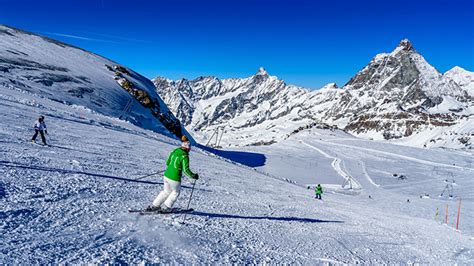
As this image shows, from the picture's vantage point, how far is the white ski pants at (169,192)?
9.72 meters

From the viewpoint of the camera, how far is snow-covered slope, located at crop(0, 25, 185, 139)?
158 ft

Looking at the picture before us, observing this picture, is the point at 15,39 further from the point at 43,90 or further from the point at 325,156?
the point at 325,156

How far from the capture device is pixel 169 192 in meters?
9.90

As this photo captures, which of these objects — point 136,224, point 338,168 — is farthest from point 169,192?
point 338,168

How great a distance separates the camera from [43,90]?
4647cm

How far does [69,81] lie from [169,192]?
53.7 m

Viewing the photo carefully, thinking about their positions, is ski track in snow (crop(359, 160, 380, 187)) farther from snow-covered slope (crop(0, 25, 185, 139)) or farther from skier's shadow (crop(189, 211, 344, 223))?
skier's shadow (crop(189, 211, 344, 223))

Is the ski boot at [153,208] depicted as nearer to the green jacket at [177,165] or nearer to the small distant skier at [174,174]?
the small distant skier at [174,174]

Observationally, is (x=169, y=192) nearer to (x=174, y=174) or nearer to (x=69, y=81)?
(x=174, y=174)

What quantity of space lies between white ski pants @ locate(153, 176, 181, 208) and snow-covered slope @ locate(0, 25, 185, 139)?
1376 inches

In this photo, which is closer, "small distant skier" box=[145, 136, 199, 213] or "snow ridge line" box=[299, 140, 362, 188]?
"small distant skier" box=[145, 136, 199, 213]

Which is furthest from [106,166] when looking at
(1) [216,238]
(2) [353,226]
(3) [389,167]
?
(3) [389,167]

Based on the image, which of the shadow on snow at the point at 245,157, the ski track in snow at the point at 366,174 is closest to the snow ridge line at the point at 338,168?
the ski track in snow at the point at 366,174

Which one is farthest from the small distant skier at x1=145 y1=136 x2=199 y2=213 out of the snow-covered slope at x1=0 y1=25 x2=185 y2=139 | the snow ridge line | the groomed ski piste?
the snow ridge line
